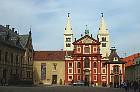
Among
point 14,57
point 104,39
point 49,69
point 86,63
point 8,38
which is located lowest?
point 49,69

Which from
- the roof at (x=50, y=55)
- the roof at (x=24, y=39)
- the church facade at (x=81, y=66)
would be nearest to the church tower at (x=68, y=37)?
the roof at (x=50, y=55)

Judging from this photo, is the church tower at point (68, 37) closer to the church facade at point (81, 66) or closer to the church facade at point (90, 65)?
the church facade at point (81, 66)

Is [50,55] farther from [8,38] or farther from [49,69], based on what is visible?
[8,38]

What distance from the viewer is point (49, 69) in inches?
3568

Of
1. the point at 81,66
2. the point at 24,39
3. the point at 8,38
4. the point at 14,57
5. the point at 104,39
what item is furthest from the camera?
the point at 104,39

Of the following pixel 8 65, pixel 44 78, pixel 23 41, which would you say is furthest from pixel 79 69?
pixel 8 65

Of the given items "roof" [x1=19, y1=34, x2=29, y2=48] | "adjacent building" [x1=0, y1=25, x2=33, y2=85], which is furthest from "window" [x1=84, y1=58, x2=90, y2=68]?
"roof" [x1=19, y1=34, x2=29, y2=48]

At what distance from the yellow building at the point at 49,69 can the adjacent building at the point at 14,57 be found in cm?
925

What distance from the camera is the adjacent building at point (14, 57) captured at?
61912mm

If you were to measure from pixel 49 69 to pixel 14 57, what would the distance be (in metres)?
22.3

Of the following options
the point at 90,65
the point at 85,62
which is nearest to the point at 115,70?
the point at 90,65

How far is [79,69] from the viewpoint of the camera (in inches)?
3472

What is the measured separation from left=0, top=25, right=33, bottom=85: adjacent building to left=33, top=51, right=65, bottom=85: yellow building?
30.4 ft

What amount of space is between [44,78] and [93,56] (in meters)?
14.7
